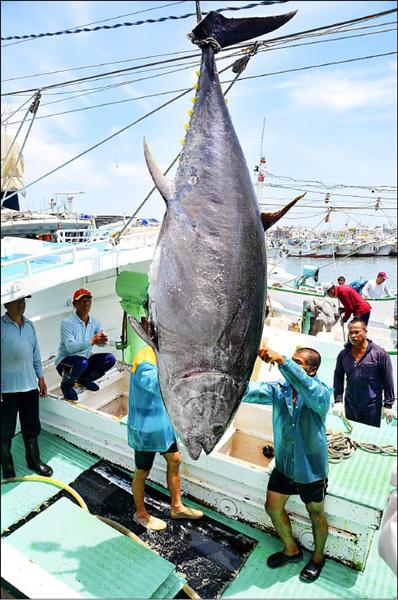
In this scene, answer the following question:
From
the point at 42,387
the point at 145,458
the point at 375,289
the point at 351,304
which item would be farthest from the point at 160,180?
the point at 375,289

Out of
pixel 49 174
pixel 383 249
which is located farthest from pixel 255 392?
pixel 383 249

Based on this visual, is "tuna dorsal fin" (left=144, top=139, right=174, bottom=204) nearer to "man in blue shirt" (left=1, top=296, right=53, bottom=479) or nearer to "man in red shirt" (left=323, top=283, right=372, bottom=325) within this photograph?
"man in blue shirt" (left=1, top=296, right=53, bottom=479)

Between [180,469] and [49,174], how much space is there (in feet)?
7.83

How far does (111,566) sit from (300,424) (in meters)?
1.31

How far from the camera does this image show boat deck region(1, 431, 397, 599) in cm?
209

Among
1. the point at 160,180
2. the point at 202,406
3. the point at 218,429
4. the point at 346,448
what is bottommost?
the point at 346,448

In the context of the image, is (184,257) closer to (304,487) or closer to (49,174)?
(49,174)

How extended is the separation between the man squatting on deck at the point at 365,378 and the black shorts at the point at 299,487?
4.13 feet

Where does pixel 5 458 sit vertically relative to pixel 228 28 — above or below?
below

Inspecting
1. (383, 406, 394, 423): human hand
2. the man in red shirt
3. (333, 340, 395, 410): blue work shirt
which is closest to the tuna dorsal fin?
(333, 340, 395, 410): blue work shirt

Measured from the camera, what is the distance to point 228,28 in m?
1.43

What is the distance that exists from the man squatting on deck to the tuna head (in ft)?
8.66

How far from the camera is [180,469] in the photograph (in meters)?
3.35

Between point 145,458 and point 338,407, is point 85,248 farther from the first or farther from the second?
point 338,407
